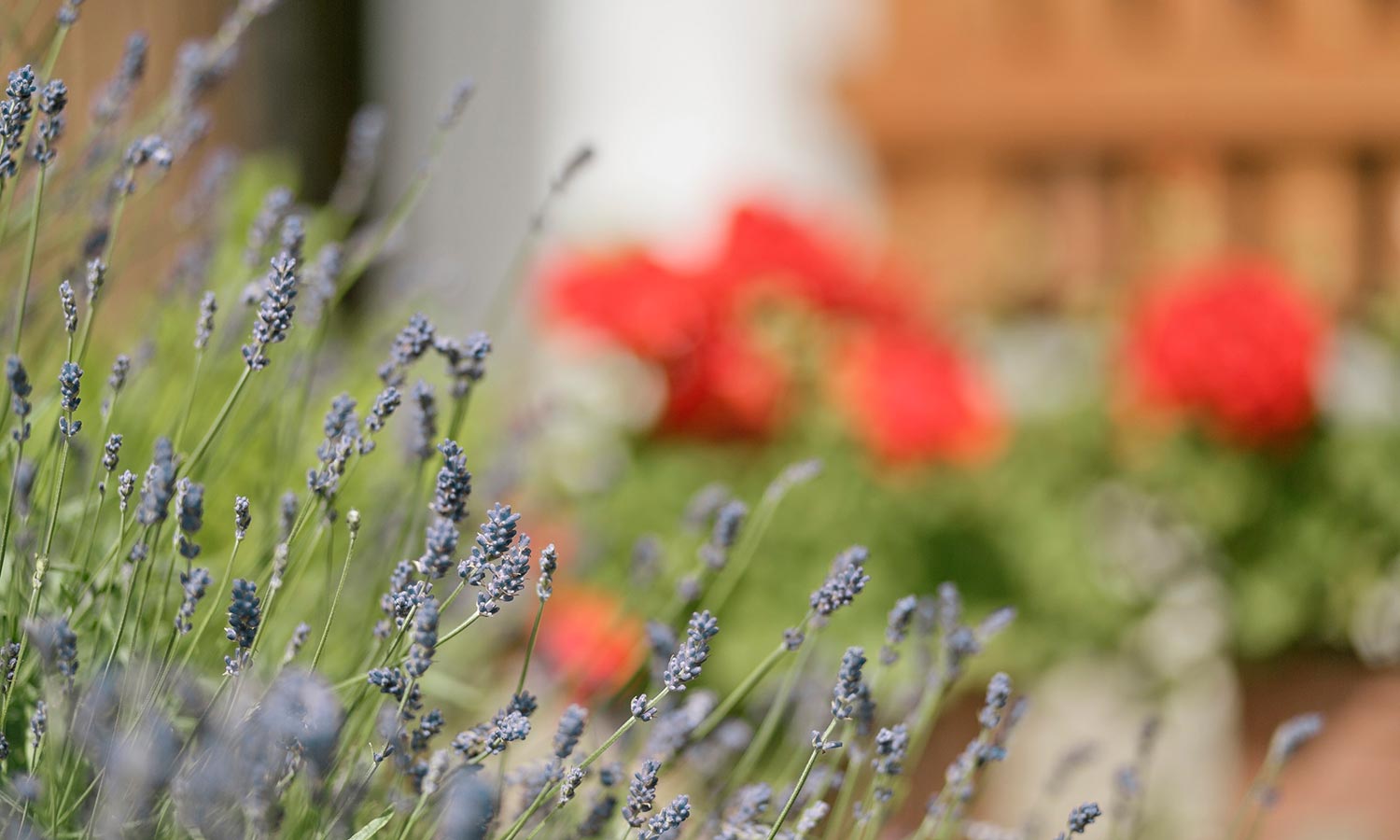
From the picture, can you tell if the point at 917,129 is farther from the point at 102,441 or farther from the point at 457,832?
the point at 457,832

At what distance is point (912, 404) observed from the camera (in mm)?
2289

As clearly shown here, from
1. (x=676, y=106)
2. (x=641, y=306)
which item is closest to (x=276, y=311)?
(x=641, y=306)

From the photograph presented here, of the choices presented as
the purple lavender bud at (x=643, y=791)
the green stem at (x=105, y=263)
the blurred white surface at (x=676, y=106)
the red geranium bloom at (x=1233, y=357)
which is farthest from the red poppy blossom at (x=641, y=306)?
the purple lavender bud at (x=643, y=791)

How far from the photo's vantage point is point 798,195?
3957mm

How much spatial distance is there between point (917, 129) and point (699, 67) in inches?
32.6

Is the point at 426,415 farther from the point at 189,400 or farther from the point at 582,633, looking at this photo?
the point at 582,633

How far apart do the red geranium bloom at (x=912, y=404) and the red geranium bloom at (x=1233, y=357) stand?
297 millimetres

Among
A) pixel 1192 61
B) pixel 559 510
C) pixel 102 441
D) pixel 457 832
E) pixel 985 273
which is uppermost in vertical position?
pixel 1192 61

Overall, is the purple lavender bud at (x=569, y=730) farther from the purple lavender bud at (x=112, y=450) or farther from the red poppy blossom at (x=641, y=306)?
the red poppy blossom at (x=641, y=306)

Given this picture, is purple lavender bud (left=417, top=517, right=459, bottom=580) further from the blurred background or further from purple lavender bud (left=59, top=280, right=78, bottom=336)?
the blurred background

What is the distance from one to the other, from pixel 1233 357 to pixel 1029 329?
3.79 feet

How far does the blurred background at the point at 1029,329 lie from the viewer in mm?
2332

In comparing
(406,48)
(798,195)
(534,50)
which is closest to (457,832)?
(798,195)

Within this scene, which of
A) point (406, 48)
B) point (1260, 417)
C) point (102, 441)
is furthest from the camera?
point (406, 48)
